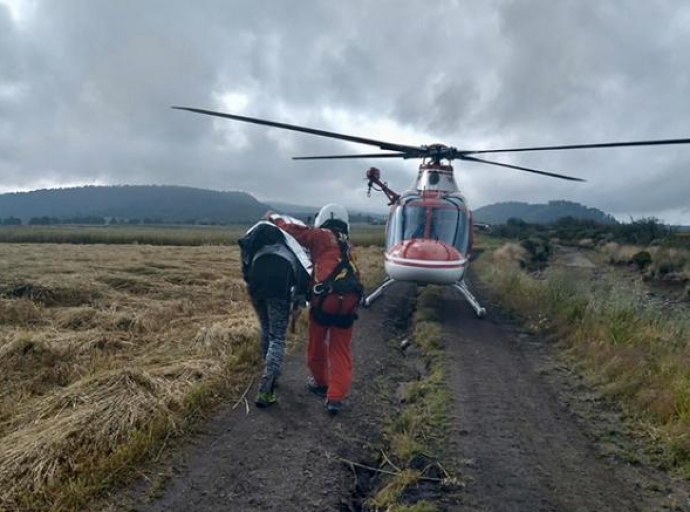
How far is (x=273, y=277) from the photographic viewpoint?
480 centimetres

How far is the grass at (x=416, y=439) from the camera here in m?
3.50

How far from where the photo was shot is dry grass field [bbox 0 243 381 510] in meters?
3.45

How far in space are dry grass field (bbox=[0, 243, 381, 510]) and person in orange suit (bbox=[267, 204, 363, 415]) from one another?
A: 1.16 m

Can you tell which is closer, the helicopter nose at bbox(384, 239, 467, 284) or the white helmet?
the white helmet

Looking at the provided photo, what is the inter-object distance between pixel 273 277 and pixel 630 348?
5431 millimetres

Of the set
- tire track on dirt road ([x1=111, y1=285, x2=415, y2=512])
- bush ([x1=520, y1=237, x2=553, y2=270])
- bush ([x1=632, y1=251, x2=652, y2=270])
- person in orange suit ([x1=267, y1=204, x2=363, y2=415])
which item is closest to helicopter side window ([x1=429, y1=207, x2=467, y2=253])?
tire track on dirt road ([x1=111, y1=285, x2=415, y2=512])

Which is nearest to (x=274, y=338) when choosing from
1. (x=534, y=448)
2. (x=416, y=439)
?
(x=416, y=439)

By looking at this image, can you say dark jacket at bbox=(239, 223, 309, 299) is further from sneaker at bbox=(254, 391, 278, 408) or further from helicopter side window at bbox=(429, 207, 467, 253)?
helicopter side window at bbox=(429, 207, 467, 253)

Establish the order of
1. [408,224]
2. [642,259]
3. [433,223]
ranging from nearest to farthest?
1. [433,223]
2. [408,224]
3. [642,259]

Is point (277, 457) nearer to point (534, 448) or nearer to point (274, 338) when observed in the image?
point (274, 338)

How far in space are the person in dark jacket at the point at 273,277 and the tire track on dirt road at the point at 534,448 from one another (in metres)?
1.93

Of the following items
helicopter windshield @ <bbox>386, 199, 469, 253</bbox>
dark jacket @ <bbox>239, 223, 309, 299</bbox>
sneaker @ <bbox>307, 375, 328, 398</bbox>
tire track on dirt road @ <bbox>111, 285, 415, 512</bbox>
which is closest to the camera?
tire track on dirt road @ <bbox>111, 285, 415, 512</bbox>

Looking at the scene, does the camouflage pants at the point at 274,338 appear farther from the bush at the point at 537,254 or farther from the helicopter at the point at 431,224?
the bush at the point at 537,254

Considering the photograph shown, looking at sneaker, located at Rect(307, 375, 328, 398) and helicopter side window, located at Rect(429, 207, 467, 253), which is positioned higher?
helicopter side window, located at Rect(429, 207, 467, 253)
